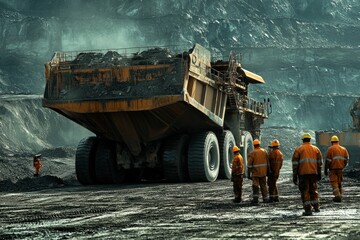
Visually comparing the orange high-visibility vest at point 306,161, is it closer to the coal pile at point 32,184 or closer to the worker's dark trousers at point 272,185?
the worker's dark trousers at point 272,185

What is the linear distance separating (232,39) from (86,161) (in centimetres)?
6591

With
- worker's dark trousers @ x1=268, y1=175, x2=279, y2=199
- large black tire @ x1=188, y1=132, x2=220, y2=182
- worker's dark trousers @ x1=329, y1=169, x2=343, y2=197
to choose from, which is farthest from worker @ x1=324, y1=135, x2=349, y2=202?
large black tire @ x1=188, y1=132, x2=220, y2=182

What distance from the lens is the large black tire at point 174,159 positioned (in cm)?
1964

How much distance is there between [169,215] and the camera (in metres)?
11.1

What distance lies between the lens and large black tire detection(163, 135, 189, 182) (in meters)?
19.6

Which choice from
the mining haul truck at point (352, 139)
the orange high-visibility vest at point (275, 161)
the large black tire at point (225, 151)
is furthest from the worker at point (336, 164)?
the mining haul truck at point (352, 139)

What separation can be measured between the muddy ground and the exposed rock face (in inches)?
2191

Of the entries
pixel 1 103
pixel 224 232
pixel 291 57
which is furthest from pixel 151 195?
pixel 291 57

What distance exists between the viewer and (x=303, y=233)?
827 centimetres

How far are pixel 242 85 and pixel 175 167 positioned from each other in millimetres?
5130

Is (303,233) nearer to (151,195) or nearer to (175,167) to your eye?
(151,195)

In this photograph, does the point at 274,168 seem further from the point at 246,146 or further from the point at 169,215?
the point at 246,146

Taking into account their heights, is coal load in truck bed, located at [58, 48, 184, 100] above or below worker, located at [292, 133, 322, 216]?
above

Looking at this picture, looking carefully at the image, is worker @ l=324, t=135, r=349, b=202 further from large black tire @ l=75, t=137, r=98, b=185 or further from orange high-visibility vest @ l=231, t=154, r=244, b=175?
large black tire @ l=75, t=137, r=98, b=185
